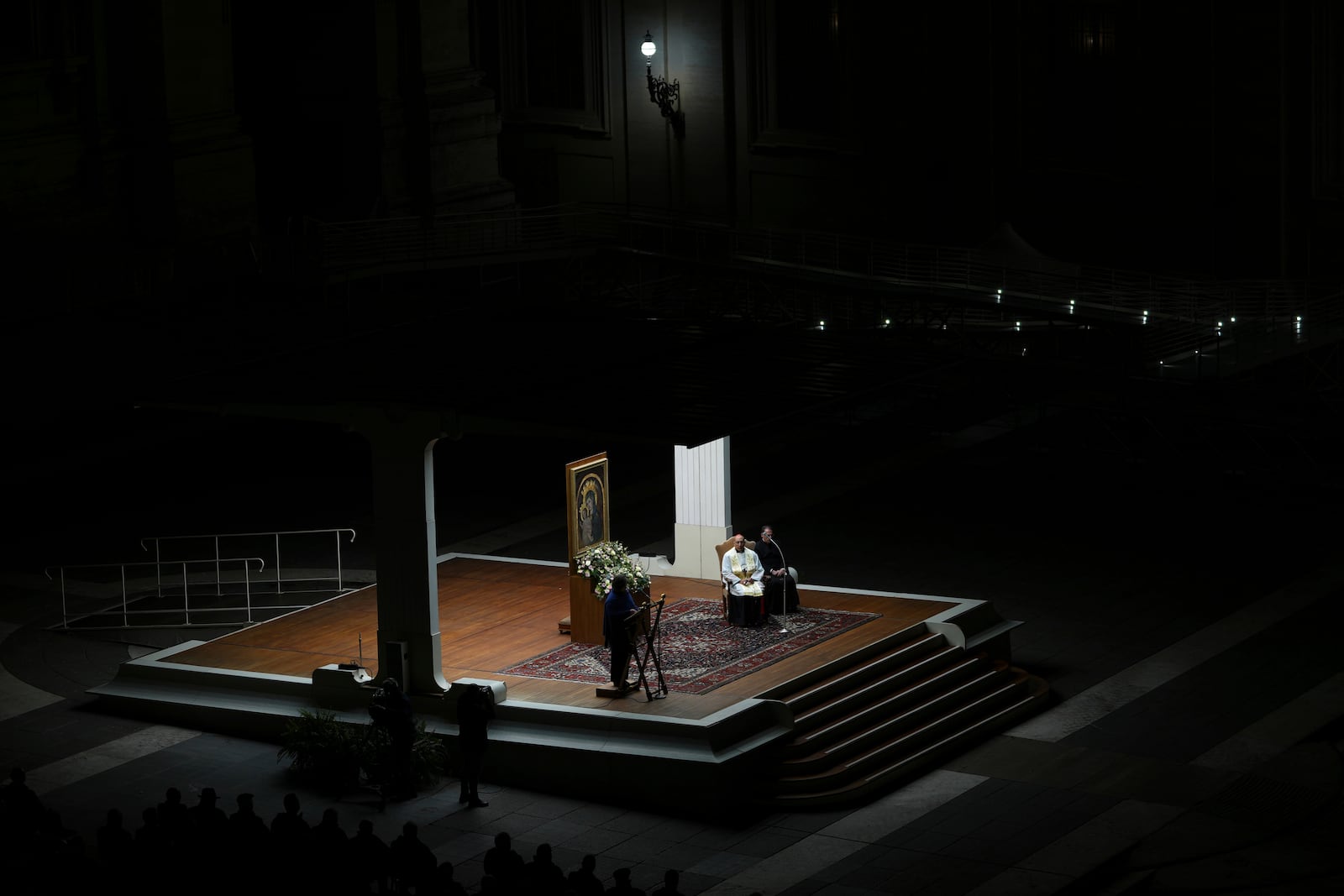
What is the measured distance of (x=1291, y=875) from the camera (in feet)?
56.3

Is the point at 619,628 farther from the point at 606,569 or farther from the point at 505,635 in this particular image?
the point at 505,635

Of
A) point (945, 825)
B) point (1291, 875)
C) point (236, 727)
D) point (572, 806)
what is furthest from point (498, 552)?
point (1291, 875)

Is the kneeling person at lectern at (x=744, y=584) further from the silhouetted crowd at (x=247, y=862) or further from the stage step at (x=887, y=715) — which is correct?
the silhouetted crowd at (x=247, y=862)

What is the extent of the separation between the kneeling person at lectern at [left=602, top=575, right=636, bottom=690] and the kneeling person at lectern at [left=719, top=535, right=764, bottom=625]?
2.25 meters

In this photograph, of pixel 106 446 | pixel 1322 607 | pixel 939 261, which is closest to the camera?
pixel 1322 607

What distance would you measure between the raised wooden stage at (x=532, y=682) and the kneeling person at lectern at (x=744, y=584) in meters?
1.00

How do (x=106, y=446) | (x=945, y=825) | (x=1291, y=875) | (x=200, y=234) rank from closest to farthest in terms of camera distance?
(x=1291, y=875) → (x=945, y=825) → (x=106, y=446) → (x=200, y=234)

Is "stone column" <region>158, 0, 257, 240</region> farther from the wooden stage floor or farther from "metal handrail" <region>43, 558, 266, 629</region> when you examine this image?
the wooden stage floor

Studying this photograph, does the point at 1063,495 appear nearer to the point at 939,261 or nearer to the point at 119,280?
the point at 939,261

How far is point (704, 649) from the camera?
21.9 metres

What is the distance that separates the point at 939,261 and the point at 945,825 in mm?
23228

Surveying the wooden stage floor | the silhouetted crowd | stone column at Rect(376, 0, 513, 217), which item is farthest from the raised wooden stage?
stone column at Rect(376, 0, 513, 217)

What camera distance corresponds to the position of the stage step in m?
19.4

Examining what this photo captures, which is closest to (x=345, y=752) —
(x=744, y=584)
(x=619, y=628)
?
(x=619, y=628)
